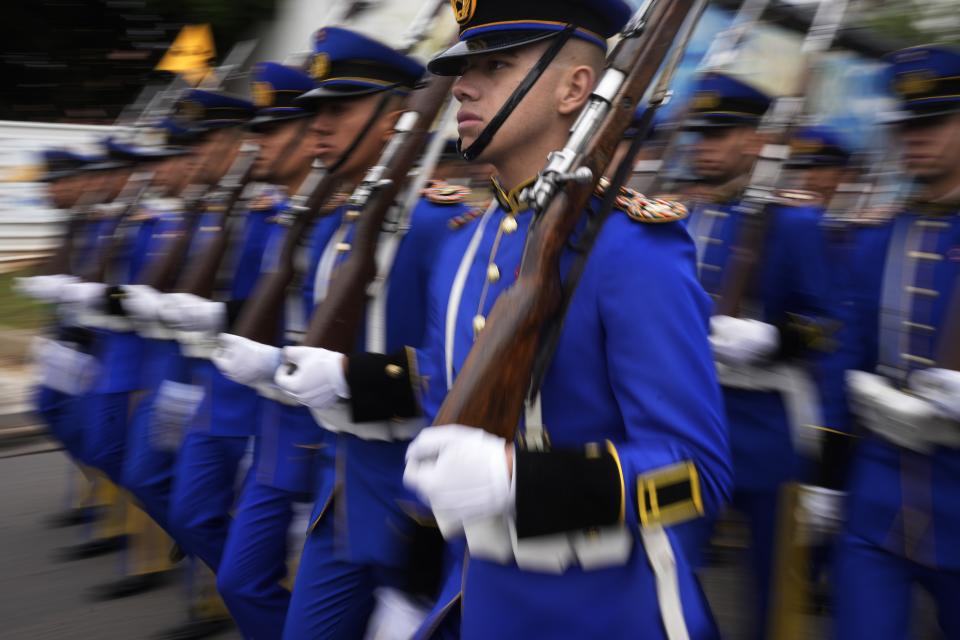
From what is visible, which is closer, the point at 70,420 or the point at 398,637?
the point at 398,637

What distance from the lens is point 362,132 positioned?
9.56 ft

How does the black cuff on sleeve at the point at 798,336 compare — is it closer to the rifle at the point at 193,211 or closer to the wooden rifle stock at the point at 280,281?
the wooden rifle stock at the point at 280,281

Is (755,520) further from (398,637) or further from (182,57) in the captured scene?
(182,57)

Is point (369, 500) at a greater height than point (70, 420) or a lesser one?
greater

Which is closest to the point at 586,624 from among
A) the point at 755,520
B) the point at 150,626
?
the point at 755,520

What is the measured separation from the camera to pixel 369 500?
98.5 inches

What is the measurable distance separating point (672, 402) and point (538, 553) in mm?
288

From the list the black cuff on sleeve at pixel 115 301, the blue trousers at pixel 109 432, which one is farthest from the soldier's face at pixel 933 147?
the blue trousers at pixel 109 432

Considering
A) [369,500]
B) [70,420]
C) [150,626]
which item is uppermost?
[369,500]

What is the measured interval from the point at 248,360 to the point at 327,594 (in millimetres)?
770

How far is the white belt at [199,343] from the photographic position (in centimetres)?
367

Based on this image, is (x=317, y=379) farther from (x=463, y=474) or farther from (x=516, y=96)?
(x=463, y=474)

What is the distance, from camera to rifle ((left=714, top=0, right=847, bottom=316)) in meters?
3.36

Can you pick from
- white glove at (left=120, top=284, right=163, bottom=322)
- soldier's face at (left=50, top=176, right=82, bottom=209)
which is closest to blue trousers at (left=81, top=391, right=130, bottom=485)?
white glove at (left=120, top=284, right=163, bottom=322)
